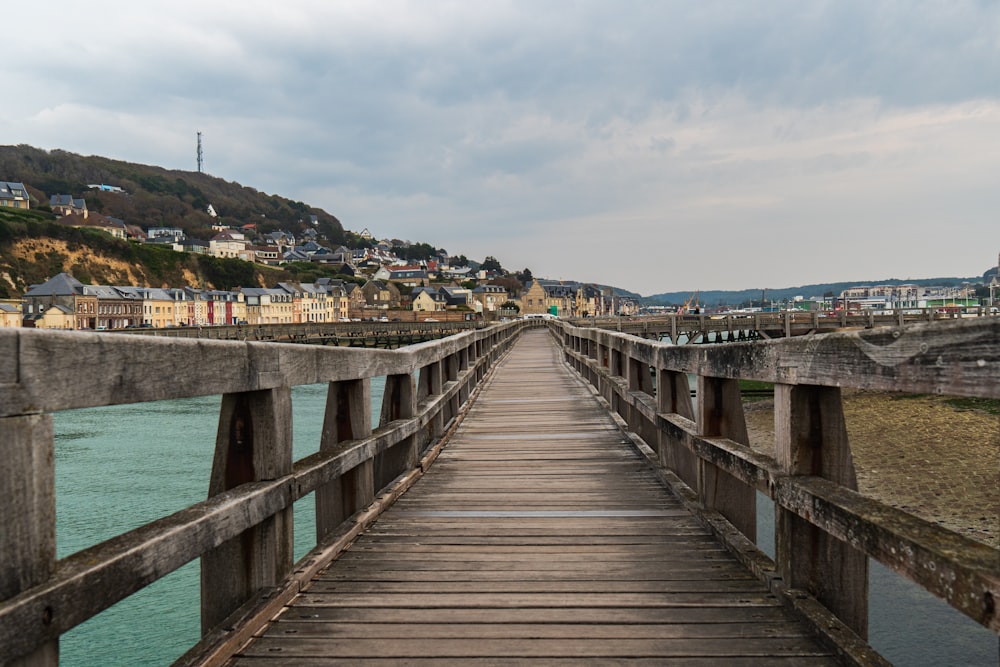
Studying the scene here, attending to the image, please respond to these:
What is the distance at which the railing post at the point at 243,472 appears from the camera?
8.39 feet

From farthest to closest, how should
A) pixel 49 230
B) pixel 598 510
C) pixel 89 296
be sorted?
pixel 49 230, pixel 89 296, pixel 598 510

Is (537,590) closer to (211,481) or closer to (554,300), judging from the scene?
(211,481)

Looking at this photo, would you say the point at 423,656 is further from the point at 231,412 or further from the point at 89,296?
the point at 89,296

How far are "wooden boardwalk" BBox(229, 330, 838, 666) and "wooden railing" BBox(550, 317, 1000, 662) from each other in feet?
0.59

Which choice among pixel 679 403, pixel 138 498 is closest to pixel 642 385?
pixel 679 403

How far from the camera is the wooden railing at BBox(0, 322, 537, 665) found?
4.74ft

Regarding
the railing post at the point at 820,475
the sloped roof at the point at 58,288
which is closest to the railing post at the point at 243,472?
the railing post at the point at 820,475

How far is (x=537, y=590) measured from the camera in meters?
3.04

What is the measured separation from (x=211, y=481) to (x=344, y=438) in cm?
133

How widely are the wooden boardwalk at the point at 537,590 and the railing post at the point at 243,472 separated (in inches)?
8.7

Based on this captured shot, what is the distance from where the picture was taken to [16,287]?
94.6 m

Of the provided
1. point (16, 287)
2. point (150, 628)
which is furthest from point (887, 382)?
point (16, 287)

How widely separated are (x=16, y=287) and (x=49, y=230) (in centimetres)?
1574

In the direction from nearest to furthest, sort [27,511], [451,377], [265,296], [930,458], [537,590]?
[27,511] < [537,590] < [451,377] < [930,458] < [265,296]
